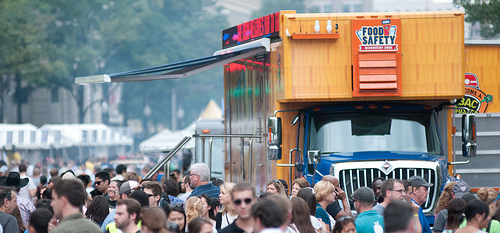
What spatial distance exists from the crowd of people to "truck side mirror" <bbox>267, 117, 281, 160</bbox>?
1.36 m

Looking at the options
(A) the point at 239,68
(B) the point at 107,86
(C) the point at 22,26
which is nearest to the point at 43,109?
(B) the point at 107,86

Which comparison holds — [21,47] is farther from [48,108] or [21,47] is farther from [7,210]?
[7,210]

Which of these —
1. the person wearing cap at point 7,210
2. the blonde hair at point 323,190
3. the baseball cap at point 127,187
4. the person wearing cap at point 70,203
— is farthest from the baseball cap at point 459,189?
the person wearing cap at point 70,203

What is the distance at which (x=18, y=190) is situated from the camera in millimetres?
12258

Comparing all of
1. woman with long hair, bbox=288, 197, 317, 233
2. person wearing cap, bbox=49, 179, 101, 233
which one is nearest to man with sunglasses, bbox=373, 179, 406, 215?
woman with long hair, bbox=288, 197, 317, 233

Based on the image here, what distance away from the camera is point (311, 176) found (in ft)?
43.0

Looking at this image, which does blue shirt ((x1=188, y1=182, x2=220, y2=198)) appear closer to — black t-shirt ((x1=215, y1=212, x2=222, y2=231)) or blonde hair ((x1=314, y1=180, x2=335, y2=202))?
blonde hair ((x1=314, y1=180, x2=335, y2=202))

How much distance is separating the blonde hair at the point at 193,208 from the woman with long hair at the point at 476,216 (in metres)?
2.60

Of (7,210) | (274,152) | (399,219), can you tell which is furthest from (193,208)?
(274,152)

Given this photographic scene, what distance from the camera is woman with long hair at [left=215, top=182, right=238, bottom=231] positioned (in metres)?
8.48

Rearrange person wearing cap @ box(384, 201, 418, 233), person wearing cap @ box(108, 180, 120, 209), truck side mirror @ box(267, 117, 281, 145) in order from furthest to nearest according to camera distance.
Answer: truck side mirror @ box(267, 117, 281, 145) < person wearing cap @ box(108, 180, 120, 209) < person wearing cap @ box(384, 201, 418, 233)

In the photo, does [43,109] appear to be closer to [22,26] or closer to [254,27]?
[22,26]

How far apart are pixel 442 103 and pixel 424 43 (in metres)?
1.22

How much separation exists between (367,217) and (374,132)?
5192 millimetres
